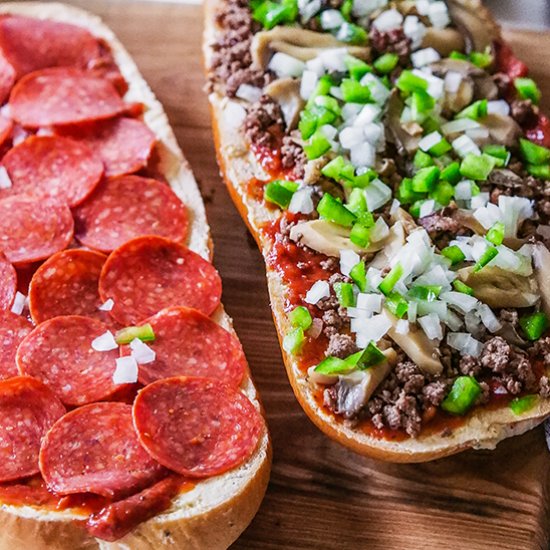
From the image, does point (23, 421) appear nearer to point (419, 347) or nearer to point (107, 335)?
point (107, 335)

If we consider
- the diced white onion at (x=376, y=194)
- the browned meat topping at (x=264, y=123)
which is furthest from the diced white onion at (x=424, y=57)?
the diced white onion at (x=376, y=194)

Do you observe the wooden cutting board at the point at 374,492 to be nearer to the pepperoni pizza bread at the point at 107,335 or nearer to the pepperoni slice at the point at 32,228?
the pepperoni pizza bread at the point at 107,335

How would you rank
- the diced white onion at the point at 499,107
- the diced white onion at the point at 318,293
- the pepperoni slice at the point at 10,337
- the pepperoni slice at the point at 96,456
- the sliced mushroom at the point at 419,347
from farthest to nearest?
the diced white onion at the point at 499,107
the diced white onion at the point at 318,293
the pepperoni slice at the point at 10,337
the sliced mushroom at the point at 419,347
the pepperoni slice at the point at 96,456

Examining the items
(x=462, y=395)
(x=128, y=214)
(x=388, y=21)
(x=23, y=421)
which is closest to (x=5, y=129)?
(x=128, y=214)

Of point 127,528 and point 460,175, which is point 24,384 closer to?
point 127,528

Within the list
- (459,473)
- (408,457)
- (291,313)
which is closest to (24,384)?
(291,313)
